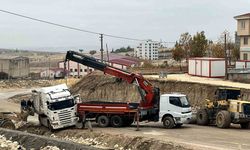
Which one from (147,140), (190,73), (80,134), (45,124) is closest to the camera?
(147,140)

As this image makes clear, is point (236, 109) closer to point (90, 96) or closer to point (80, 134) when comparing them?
point (80, 134)

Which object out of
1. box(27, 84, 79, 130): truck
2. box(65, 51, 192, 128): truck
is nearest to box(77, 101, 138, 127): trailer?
box(65, 51, 192, 128): truck

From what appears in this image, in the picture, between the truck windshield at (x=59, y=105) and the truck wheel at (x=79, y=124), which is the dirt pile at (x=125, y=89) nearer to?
the truck wheel at (x=79, y=124)

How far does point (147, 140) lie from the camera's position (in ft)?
87.2

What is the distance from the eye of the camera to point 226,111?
104 feet

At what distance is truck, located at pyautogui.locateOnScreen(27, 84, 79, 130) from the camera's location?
3144 centimetres

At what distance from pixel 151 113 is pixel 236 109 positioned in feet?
19.2

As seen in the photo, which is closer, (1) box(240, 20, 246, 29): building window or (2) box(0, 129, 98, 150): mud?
(2) box(0, 129, 98, 150): mud

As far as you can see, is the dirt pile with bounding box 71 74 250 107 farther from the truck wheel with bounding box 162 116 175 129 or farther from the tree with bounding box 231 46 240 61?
the tree with bounding box 231 46 240 61

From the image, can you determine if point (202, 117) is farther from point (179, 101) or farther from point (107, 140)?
point (107, 140)

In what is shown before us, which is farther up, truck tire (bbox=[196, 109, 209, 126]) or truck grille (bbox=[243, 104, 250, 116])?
truck grille (bbox=[243, 104, 250, 116])

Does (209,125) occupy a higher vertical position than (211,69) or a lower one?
lower

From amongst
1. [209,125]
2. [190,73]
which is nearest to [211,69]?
[190,73]

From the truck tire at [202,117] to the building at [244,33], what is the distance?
130 feet
